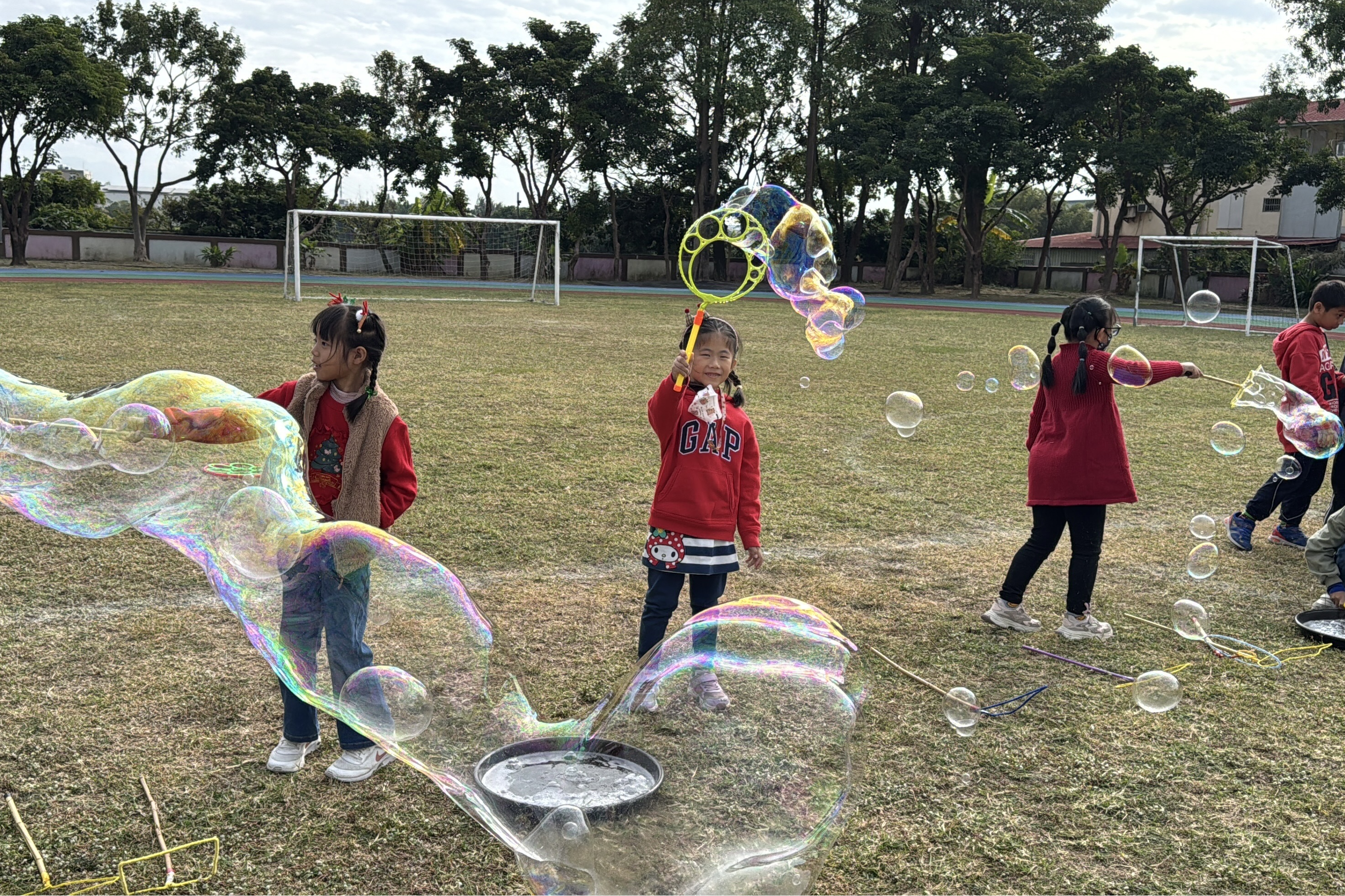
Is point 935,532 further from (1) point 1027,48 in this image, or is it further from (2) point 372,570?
(1) point 1027,48

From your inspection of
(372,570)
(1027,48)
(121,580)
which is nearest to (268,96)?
(1027,48)

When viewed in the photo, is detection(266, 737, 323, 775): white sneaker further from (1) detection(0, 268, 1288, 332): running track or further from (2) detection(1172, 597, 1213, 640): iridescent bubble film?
(1) detection(0, 268, 1288, 332): running track

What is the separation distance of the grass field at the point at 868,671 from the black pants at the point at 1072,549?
0.77ft

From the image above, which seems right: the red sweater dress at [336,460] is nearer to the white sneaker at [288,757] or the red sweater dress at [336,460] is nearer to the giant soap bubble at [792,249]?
the white sneaker at [288,757]

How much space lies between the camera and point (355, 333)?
321 cm

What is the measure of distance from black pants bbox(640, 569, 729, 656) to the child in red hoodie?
3866 mm

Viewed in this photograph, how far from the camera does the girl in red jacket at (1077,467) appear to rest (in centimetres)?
457

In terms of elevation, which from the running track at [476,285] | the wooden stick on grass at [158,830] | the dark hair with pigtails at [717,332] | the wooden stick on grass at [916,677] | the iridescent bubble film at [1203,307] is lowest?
the wooden stick on grass at [158,830]

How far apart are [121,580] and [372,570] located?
111 inches

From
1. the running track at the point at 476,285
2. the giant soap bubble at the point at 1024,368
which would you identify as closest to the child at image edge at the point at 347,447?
the giant soap bubble at the point at 1024,368

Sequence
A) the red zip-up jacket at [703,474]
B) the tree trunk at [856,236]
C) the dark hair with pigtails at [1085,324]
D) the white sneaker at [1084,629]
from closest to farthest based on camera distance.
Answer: the red zip-up jacket at [703,474] → the dark hair with pigtails at [1085,324] → the white sneaker at [1084,629] → the tree trunk at [856,236]

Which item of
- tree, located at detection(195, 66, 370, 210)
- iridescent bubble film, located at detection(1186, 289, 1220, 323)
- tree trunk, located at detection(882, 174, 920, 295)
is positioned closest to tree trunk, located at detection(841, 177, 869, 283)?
tree trunk, located at detection(882, 174, 920, 295)

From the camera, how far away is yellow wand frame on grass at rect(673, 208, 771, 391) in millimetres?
4367

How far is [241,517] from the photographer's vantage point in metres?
2.76
